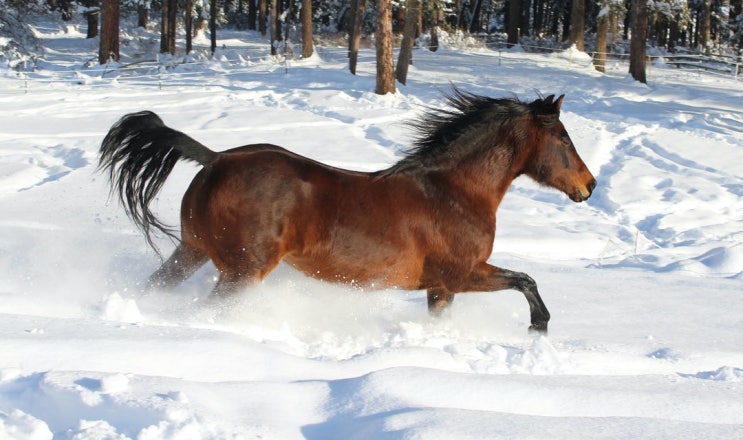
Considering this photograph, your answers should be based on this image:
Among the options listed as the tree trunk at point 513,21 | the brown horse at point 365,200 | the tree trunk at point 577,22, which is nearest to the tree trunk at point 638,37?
the tree trunk at point 577,22

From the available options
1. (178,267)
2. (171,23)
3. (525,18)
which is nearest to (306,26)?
(171,23)

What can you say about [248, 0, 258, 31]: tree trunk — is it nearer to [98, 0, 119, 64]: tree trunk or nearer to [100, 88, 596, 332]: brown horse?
[98, 0, 119, 64]: tree trunk

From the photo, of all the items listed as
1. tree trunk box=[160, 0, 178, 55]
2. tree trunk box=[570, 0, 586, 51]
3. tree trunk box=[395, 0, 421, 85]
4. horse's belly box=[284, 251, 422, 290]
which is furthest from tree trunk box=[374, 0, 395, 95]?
tree trunk box=[160, 0, 178, 55]

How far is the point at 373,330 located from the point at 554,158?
73.6 inches

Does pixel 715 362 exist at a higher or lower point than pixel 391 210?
lower

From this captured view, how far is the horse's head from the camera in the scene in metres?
5.68

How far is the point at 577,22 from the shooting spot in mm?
32594

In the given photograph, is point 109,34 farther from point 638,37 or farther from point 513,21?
point 513,21

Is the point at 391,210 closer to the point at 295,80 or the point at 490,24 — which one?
the point at 295,80

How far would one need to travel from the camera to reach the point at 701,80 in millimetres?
31438

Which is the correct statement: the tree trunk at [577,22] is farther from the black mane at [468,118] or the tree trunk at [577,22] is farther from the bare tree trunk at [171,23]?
the black mane at [468,118]

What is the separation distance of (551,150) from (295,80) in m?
19.5

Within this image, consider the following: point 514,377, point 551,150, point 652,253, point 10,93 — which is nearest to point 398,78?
point 10,93

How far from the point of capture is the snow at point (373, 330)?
3057 millimetres
